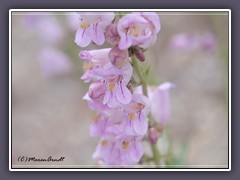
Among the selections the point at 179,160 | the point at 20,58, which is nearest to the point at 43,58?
the point at 20,58

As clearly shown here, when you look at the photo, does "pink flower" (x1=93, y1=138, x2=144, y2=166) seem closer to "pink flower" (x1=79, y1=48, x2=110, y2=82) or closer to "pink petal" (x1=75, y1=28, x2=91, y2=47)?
"pink flower" (x1=79, y1=48, x2=110, y2=82)

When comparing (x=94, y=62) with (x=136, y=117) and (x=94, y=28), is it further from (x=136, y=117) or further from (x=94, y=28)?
(x=136, y=117)

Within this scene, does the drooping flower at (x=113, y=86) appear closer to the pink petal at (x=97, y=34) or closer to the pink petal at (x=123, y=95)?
the pink petal at (x=123, y=95)

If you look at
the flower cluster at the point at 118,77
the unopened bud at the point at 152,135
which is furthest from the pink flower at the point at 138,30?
the unopened bud at the point at 152,135

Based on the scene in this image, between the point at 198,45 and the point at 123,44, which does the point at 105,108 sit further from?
the point at 198,45

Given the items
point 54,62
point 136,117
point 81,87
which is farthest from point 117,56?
point 81,87

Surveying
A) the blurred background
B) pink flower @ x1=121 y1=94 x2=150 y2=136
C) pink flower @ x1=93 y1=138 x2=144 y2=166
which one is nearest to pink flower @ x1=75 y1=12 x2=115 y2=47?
pink flower @ x1=121 y1=94 x2=150 y2=136
